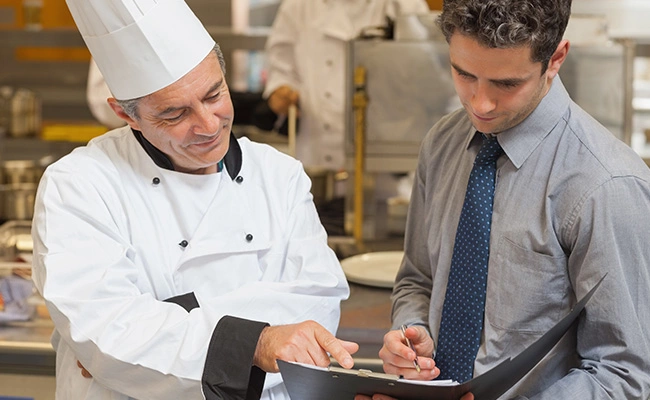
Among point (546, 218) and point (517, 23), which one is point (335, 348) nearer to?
point (546, 218)

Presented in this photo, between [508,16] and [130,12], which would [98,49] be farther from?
[508,16]

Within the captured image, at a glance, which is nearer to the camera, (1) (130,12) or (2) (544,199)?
(2) (544,199)

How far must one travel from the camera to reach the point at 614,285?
1.54 meters

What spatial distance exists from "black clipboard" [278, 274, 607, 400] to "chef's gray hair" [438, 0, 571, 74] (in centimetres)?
40

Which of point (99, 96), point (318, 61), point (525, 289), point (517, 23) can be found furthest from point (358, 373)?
point (99, 96)

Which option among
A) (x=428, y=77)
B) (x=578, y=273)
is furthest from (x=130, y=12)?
(x=428, y=77)

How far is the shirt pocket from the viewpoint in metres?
1.63

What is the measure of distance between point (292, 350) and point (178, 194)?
446mm

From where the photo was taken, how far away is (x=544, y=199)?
1629 millimetres

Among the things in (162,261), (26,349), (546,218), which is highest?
(546,218)

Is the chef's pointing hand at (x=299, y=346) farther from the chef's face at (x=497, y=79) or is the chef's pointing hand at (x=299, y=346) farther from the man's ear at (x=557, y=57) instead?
the man's ear at (x=557, y=57)

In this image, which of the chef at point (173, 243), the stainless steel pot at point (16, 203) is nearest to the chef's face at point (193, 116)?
the chef at point (173, 243)

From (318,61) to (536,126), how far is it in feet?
9.90

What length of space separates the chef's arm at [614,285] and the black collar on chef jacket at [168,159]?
27.3 inches
